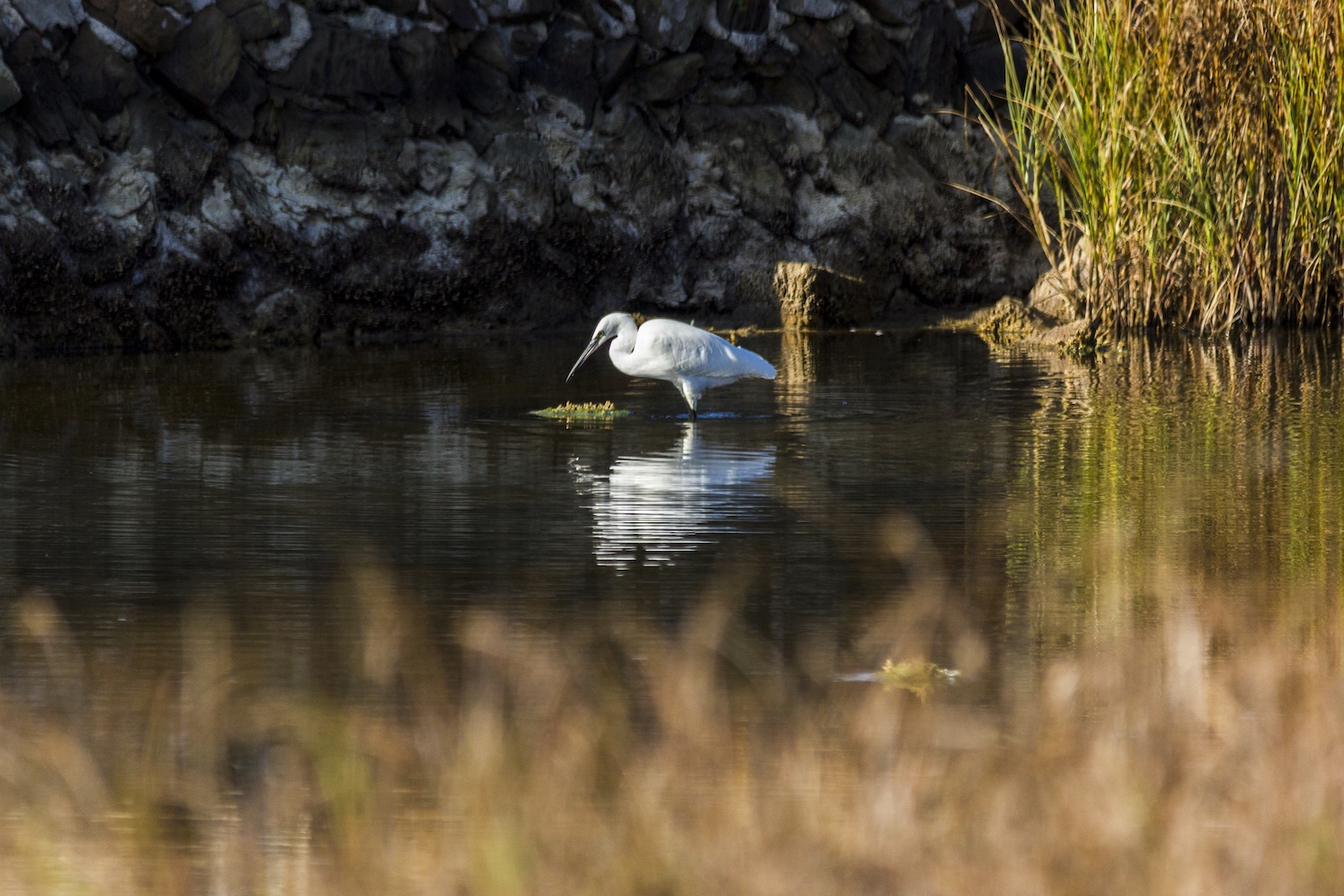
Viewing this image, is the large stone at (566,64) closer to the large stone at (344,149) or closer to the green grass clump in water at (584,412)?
the large stone at (344,149)

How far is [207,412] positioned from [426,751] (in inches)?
262

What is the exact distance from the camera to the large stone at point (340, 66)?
52.1 feet

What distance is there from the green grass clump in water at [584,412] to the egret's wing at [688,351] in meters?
0.44

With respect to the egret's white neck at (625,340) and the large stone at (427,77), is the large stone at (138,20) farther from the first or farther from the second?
the egret's white neck at (625,340)

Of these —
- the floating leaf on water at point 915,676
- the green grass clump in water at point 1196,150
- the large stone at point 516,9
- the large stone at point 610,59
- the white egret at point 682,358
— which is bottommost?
the floating leaf on water at point 915,676

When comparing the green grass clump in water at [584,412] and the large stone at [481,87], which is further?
the large stone at [481,87]

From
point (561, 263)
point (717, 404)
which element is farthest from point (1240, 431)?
point (561, 263)

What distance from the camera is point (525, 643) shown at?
4.43 metres

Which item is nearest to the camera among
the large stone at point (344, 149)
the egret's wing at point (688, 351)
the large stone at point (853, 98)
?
the egret's wing at point (688, 351)

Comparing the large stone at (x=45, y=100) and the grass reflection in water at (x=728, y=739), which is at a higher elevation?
the large stone at (x=45, y=100)

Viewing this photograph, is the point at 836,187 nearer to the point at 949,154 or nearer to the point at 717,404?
the point at 949,154

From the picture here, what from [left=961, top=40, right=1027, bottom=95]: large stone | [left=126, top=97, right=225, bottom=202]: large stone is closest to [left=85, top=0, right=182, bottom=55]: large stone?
[left=126, top=97, right=225, bottom=202]: large stone

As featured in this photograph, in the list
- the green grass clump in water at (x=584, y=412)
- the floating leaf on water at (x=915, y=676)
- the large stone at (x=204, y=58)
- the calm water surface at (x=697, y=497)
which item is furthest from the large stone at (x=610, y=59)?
the floating leaf on water at (x=915, y=676)

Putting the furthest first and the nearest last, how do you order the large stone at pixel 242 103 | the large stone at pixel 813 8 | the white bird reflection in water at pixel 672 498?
the large stone at pixel 813 8, the large stone at pixel 242 103, the white bird reflection in water at pixel 672 498
